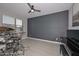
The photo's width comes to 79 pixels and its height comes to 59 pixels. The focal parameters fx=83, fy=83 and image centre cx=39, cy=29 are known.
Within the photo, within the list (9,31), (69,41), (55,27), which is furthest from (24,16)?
(69,41)

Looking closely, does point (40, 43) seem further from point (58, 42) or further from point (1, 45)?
point (1, 45)

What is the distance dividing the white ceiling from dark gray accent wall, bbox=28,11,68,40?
110 mm

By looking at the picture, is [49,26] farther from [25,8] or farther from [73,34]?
[25,8]

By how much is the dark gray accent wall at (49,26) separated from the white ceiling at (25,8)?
11 centimetres

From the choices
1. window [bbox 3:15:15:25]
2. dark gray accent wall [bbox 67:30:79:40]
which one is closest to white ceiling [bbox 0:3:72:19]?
window [bbox 3:15:15:25]

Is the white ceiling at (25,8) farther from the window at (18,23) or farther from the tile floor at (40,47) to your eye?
the tile floor at (40,47)

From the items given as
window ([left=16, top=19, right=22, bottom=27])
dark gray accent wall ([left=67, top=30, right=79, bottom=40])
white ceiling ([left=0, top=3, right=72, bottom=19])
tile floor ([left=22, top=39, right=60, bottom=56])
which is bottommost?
tile floor ([left=22, top=39, right=60, bottom=56])

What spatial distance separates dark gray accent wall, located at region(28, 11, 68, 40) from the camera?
185 centimetres

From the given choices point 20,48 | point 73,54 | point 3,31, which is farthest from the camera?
point 20,48

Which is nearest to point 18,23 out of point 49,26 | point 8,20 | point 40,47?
point 8,20

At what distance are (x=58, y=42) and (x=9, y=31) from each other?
1145 millimetres

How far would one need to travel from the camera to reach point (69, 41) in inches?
71.6

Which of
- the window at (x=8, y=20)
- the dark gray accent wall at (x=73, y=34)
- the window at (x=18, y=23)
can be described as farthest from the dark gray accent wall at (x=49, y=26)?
the window at (x=8, y=20)

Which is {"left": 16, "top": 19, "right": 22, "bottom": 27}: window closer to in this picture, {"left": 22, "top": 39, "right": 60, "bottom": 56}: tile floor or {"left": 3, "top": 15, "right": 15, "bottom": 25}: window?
{"left": 3, "top": 15, "right": 15, "bottom": 25}: window
